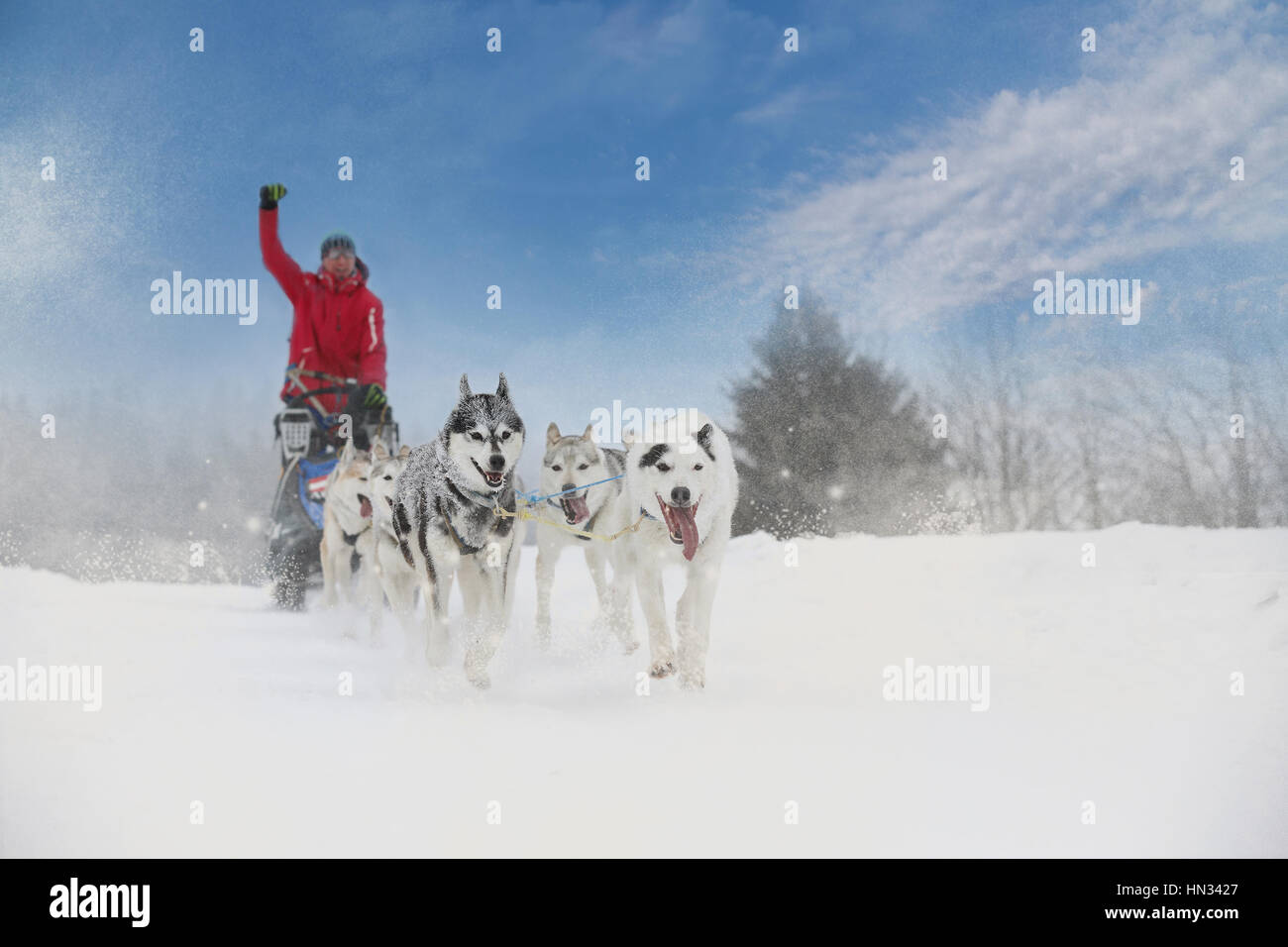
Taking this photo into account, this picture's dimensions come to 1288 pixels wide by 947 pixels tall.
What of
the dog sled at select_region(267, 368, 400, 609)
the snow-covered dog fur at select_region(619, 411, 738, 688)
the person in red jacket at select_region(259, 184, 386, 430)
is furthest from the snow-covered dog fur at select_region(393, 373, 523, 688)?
the person in red jacket at select_region(259, 184, 386, 430)

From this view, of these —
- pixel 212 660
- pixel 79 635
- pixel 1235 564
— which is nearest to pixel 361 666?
pixel 212 660

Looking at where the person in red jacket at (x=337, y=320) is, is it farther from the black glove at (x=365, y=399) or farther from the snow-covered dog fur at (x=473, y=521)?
the snow-covered dog fur at (x=473, y=521)

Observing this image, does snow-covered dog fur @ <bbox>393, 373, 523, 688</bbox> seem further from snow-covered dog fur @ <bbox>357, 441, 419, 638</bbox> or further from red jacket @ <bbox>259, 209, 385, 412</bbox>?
red jacket @ <bbox>259, 209, 385, 412</bbox>

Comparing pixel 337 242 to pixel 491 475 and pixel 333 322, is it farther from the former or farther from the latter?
pixel 491 475

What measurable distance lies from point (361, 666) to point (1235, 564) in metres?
5.95

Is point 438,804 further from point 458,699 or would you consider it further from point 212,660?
point 212,660

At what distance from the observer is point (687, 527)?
394cm

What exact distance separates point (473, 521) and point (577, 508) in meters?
1.28

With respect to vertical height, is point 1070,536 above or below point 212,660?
above

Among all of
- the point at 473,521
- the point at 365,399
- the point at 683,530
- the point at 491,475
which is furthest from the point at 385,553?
the point at 683,530

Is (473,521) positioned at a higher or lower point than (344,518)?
lower

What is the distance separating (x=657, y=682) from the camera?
13.1 feet

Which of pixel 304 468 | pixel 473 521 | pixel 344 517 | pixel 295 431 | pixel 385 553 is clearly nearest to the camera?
pixel 473 521

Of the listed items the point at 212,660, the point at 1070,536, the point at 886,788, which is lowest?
the point at 886,788
